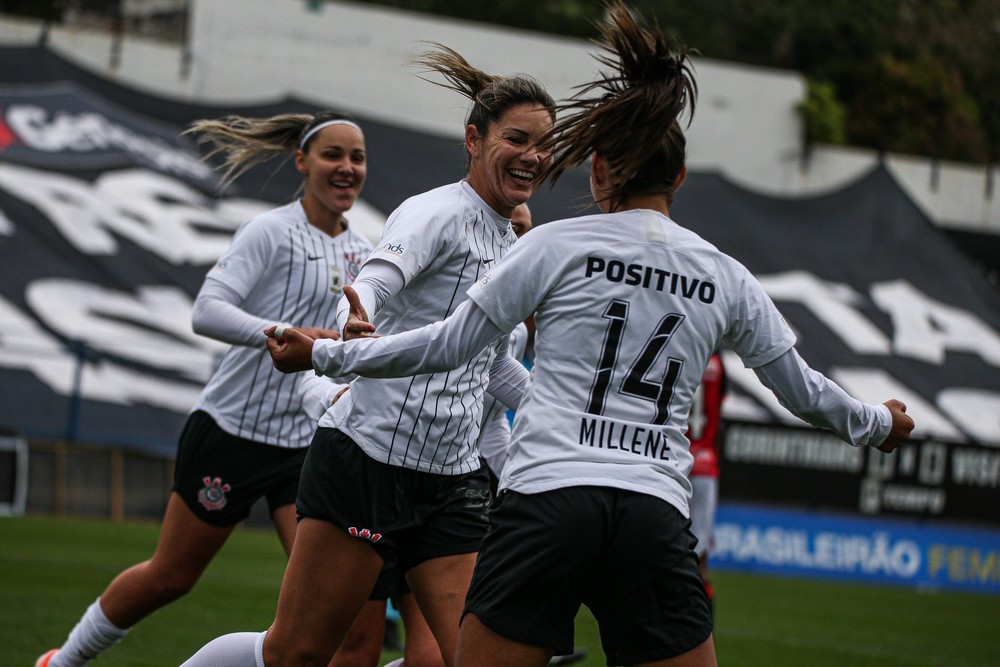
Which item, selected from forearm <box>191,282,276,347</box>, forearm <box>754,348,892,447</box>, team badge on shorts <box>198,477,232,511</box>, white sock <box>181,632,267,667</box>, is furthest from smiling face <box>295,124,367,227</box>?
forearm <box>754,348,892,447</box>

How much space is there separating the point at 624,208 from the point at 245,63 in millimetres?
21096

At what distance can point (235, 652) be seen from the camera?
415 centimetres

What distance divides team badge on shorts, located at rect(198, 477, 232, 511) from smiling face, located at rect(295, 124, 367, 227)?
3.65 ft

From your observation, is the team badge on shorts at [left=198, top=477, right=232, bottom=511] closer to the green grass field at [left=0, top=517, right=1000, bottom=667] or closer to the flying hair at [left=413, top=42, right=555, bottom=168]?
the flying hair at [left=413, top=42, right=555, bottom=168]

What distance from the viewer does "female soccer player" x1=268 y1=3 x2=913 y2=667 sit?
3338 millimetres

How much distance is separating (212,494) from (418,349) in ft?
6.97

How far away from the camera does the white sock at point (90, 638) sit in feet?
17.6

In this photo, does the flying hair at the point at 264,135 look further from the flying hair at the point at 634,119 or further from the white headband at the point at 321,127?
the flying hair at the point at 634,119

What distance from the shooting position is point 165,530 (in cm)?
541

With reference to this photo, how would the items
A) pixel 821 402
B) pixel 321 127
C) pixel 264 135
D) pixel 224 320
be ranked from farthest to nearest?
pixel 264 135, pixel 321 127, pixel 224 320, pixel 821 402

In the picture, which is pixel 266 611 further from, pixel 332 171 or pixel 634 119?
pixel 634 119

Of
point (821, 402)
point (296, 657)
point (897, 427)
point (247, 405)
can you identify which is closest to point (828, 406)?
point (821, 402)

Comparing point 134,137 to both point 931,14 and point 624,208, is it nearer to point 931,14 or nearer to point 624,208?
point 624,208

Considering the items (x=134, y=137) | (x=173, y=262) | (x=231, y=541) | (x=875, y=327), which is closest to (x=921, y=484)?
(x=875, y=327)
